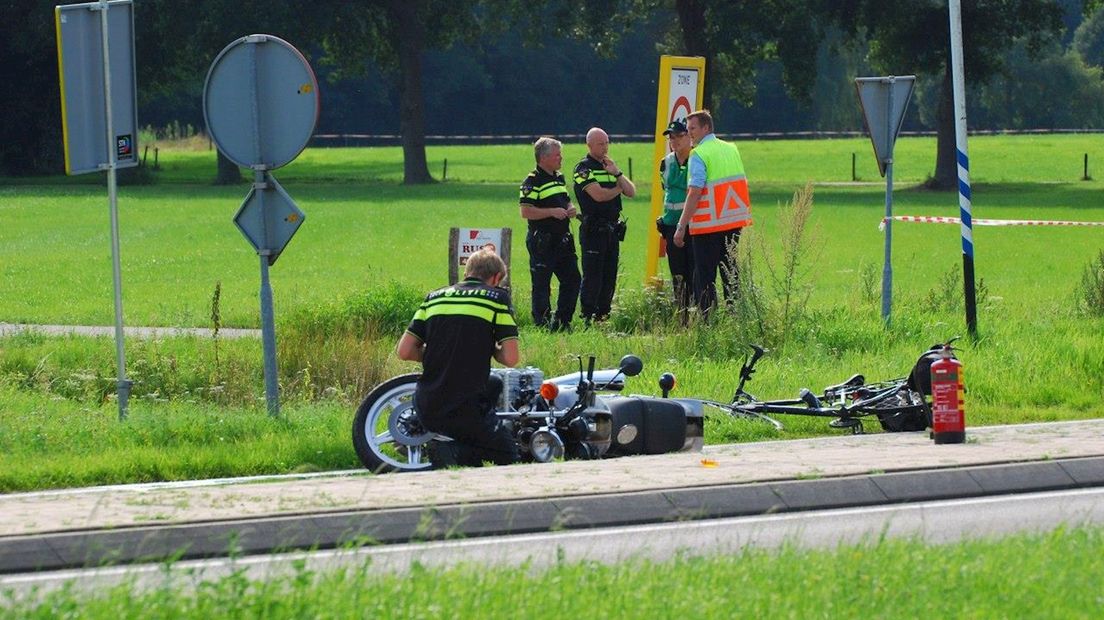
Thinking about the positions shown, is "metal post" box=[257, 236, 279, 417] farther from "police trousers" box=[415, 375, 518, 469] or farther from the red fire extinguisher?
the red fire extinguisher

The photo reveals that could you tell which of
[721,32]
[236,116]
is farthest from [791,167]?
[236,116]

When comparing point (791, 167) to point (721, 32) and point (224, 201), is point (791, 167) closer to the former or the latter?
point (721, 32)

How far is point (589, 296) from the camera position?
17.5 metres

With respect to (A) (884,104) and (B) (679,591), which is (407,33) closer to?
(A) (884,104)

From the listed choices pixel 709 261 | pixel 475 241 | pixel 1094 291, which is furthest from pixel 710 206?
pixel 1094 291

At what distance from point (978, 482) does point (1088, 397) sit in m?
3.90

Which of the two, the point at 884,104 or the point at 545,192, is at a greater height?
the point at 884,104

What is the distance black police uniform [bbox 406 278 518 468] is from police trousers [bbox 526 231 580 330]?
23.1 feet

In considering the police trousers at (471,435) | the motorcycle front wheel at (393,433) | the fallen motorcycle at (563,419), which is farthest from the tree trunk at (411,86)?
the police trousers at (471,435)

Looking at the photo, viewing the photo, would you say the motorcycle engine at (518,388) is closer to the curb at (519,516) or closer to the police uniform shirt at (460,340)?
the police uniform shirt at (460,340)

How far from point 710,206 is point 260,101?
5366 millimetres

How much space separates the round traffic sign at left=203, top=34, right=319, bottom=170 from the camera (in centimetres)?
1130

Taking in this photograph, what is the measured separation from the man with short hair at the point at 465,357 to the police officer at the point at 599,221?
7.18m

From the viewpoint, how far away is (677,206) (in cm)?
1691
